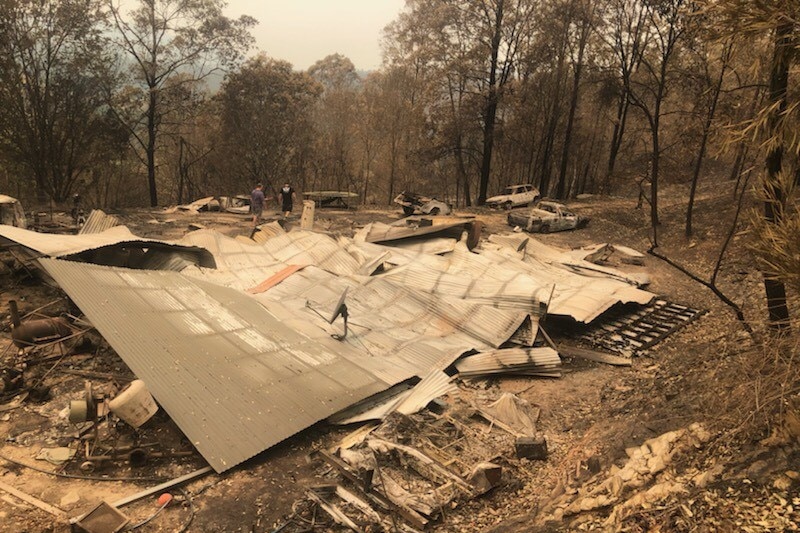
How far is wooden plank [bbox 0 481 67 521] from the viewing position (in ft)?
11.3

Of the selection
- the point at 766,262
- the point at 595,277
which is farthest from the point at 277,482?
the point at 595,277

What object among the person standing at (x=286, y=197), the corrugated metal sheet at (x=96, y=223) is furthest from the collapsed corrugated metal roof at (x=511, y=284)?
the person standing at (x=286, y=197)

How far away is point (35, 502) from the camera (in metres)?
3.53

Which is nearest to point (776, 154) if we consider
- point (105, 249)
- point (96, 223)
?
point (105, 249)

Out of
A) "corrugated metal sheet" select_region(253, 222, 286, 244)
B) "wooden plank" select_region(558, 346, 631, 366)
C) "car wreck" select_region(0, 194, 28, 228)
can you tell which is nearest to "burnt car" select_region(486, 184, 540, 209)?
"corrugated metal sheet" select_region(253, 222, 286, 244)

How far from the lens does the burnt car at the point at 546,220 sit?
16703 mm

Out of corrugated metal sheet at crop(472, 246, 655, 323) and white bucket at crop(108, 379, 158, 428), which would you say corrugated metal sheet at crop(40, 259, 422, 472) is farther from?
corrugated metal sheet at crop(472, 246, 655, 323)

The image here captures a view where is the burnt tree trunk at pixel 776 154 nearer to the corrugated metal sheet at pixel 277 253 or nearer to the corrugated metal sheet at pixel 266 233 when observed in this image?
the corrugated metal sheet at pixel 277 253

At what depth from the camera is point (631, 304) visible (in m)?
9.09

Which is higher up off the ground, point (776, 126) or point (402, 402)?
point (776, 126)

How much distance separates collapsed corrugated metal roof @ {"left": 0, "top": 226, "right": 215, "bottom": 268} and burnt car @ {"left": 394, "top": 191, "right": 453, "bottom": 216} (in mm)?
11052

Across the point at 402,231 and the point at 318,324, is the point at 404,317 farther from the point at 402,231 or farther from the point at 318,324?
the point at 402,231

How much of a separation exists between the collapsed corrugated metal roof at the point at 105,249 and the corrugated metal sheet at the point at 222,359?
130 cm

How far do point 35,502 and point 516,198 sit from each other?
20094mm
